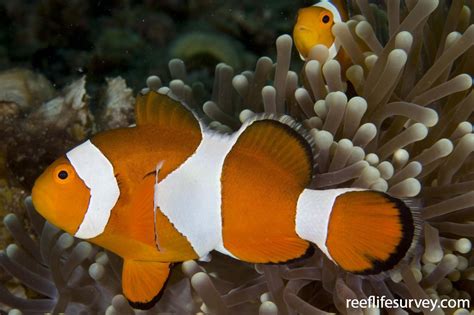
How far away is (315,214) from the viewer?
1.17 m

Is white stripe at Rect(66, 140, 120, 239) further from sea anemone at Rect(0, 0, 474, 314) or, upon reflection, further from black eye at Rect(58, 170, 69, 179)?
sea anemone at Rect(0, 0, 474, 314)

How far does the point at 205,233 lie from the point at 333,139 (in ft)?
1.49

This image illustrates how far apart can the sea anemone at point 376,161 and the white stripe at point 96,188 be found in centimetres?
27

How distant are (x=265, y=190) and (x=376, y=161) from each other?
0.33 meters

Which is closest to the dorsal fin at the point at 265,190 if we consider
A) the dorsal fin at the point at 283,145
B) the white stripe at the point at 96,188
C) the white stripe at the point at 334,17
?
the dorsal fin at the point at 283,145

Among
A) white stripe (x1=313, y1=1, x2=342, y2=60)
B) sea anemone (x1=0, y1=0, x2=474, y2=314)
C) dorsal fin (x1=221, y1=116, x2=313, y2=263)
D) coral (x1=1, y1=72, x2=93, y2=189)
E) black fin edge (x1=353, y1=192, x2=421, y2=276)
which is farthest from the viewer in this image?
coral (x1=1, y1=72, x2=93, y2=189)

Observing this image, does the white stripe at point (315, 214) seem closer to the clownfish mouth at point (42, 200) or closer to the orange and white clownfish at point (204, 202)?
the orange and white clownfish at point (204, 202)

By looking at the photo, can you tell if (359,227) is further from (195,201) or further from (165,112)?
(165,112)

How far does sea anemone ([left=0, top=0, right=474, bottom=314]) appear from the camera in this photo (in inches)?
52.2

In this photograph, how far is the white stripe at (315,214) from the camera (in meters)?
1.16

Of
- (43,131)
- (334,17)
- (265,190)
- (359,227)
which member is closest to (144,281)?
(265,190)

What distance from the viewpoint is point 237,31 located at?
2.79 metres

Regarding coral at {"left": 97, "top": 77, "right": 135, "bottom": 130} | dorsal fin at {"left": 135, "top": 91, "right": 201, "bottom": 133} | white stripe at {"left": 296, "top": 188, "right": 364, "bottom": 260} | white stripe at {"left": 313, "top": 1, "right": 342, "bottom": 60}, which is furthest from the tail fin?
coral at {"left": 97, "top": 77, "right": 135, "bottom": 130}

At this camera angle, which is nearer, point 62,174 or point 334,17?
point 62,174
